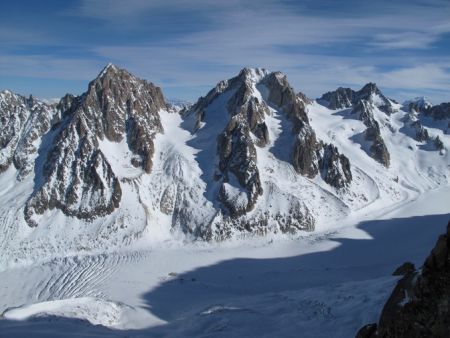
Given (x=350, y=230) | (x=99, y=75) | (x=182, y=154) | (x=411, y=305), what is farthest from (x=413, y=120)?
(x=411, y=305)

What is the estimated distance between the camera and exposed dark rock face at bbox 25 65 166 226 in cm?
8550

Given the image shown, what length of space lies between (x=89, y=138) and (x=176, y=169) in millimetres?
20064

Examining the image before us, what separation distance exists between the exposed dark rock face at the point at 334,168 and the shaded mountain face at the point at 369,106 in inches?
944

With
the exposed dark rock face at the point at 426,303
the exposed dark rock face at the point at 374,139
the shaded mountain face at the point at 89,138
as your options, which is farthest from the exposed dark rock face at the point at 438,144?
the exposed dark rock face at the point at 426,303

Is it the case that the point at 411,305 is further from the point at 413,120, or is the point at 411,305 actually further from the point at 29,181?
the point at 413,120

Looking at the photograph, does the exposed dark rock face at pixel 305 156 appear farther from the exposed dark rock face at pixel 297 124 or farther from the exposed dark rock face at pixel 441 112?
the exposed dark rock face at pixel 441 112

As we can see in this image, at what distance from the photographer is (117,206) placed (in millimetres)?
85375

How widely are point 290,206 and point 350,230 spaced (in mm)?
12662

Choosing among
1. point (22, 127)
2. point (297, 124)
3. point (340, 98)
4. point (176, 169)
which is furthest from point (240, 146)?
point (340, 98)

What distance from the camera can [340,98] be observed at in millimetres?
161875

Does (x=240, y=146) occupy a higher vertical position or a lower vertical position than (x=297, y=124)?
lower

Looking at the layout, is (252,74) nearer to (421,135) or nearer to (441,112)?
(421,135)

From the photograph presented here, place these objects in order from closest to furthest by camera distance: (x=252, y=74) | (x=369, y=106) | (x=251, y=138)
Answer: (x=251, y=138), (x=252, y=74), (x=369, y=106)

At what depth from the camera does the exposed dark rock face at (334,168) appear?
9825 cm
